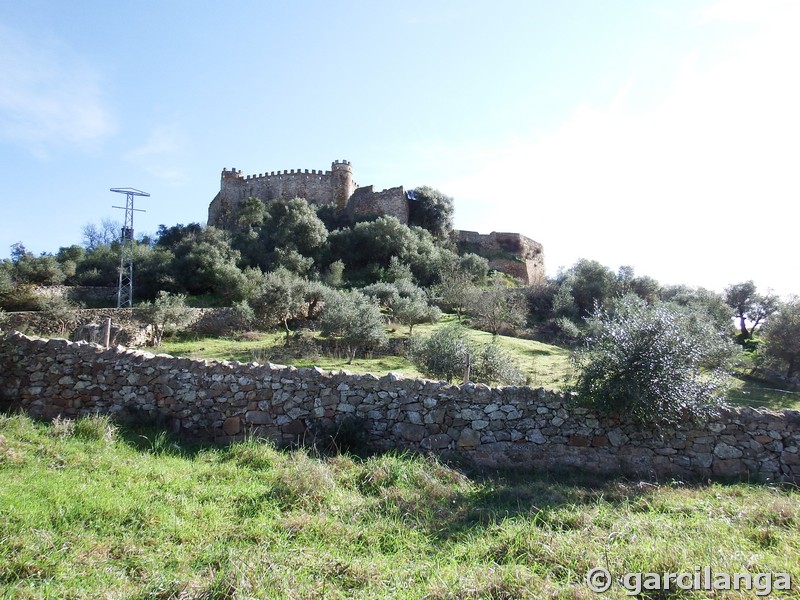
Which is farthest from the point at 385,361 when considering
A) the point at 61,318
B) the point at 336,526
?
the point at 61,318

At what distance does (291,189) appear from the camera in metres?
51.1

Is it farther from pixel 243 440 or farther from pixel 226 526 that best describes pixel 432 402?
pixel 226 526

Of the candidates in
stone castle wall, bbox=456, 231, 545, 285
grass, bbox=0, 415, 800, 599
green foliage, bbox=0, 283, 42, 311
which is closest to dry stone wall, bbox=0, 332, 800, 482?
grass, bbox=0, 415, 800, 599

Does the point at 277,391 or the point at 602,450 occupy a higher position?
the point at 277,391

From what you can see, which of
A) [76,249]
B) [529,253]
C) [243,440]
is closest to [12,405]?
→ [243,440]

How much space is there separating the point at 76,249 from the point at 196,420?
39.9 m

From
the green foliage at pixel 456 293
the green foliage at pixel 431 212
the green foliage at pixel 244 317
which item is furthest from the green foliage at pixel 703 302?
the green foliage at pixel 244 317

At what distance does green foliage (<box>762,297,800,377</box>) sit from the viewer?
21.3 m

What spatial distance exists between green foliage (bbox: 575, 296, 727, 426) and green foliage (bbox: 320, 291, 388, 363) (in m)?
10.9

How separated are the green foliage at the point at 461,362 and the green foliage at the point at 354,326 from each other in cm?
405

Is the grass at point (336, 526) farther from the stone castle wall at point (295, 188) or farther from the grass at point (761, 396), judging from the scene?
the stone castle wall at point (295, 188)

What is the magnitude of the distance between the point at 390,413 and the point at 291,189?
1840 inches

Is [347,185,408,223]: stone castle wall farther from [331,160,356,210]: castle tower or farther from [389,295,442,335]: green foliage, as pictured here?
[389,295,442,335]: green foliage

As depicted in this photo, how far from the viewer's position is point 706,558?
4.27 m
